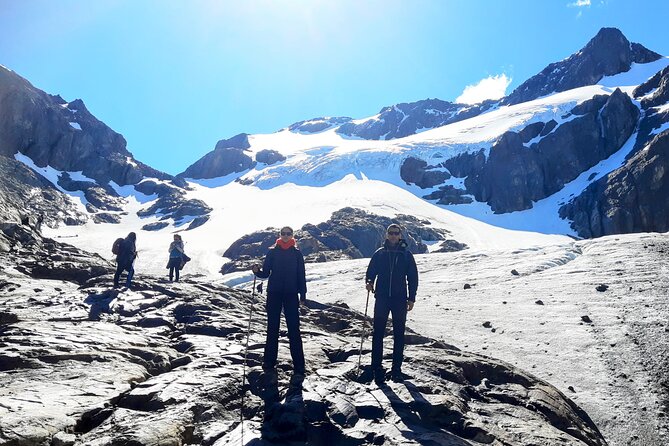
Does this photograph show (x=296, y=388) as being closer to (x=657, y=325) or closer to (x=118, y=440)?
(x=118, y=440)

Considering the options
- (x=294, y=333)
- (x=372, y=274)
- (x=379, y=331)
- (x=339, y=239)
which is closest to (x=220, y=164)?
(x=339, y=239)

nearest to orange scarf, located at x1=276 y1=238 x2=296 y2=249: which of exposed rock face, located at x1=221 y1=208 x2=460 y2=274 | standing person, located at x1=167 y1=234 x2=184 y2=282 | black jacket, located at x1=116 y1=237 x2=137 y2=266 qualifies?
black jacket, located at x1=116 y1=237 x2=137 y2=266

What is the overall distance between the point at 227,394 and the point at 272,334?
5.33 feet

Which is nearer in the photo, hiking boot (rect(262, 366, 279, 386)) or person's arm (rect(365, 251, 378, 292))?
hiking boot (rect(262, 366, 279, 386))

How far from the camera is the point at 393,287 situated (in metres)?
9.52

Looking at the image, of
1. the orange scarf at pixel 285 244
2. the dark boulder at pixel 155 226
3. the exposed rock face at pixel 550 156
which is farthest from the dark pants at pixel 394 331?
the exposed rock face at pixel 550 156

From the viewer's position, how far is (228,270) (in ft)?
190

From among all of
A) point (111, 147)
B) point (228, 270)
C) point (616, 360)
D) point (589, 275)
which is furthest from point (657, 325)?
point (111, 147)

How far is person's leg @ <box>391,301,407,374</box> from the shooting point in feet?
29.3

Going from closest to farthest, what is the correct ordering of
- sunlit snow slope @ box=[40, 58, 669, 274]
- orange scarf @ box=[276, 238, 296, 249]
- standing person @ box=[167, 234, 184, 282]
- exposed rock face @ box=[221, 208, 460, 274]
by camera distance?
orange scarf @ box=[276, 238, 296, 249], standing person @ box=[167, 234, 184, 282], exposed rock face @ box=[221, 208, 460, 274], sunlit snow slope @ box=[40, 58, 669, 274]

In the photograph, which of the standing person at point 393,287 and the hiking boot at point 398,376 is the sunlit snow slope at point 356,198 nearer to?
the standing person at point 393,287

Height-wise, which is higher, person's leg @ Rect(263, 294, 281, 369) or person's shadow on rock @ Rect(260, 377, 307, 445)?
person's leg @ Rect(263, 294, 281, 369)

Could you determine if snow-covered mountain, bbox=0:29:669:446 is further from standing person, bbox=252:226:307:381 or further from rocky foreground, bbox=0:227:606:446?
standing person, bbox=252:226:307:381

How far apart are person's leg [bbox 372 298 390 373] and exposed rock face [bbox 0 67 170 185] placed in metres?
133
